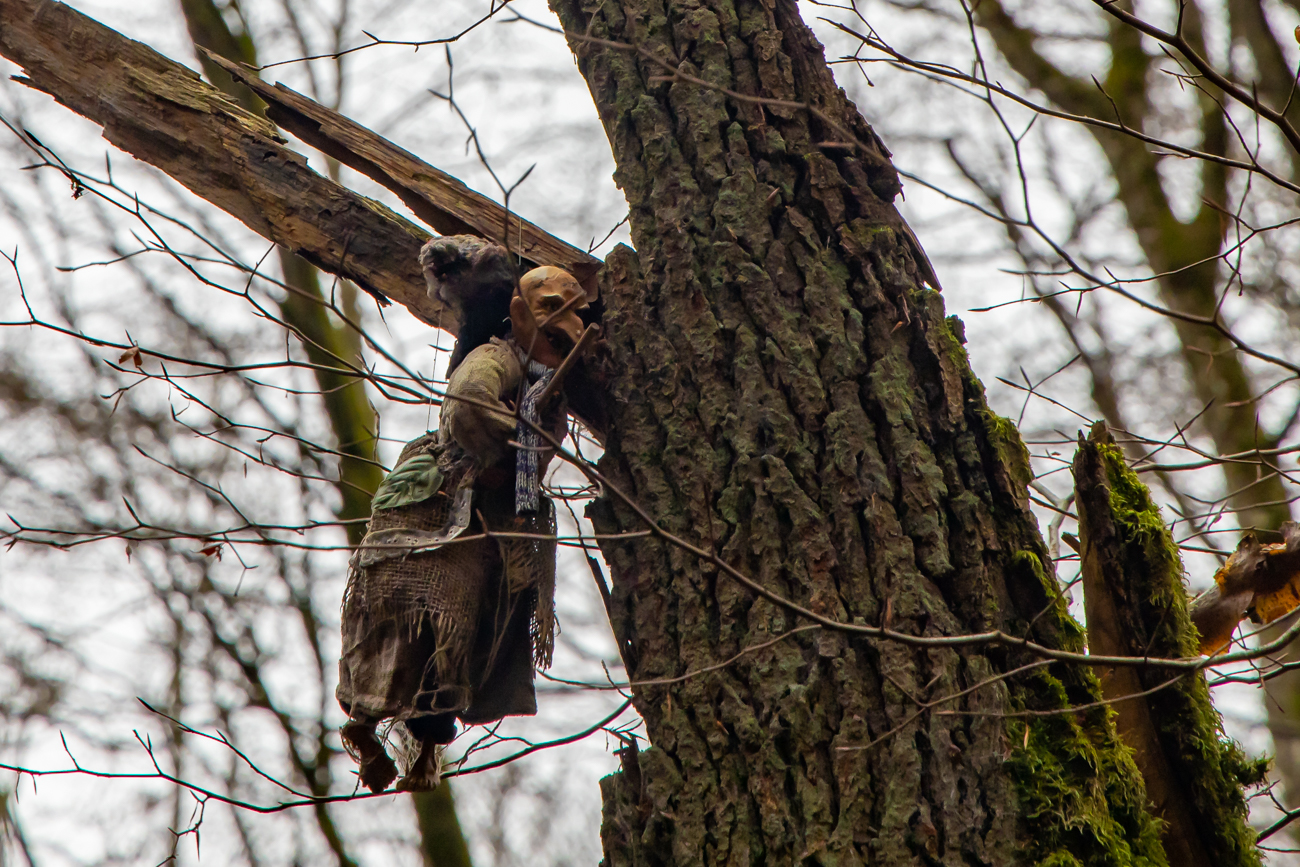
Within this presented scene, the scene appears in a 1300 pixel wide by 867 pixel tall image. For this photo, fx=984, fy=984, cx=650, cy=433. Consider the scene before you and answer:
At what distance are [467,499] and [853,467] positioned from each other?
88cm

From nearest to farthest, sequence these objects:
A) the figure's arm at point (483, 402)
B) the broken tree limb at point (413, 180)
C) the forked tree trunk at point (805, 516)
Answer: the forked tree trunk at point (805, 516) → the figure's arm at point (483, 402) → the broken tree limb at point (413, 180)

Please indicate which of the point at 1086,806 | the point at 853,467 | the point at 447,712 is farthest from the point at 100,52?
the point at 1086,806

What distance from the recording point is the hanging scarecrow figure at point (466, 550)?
222cm

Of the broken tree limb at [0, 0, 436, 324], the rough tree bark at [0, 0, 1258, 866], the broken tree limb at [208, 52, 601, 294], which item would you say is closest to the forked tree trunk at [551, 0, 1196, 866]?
the rough tree bark at [0, 0, 1258, 866]

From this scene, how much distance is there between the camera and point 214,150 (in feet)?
8.96

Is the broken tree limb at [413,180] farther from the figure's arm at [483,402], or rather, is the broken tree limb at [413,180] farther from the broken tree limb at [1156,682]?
the broken tree limb at [1156,682]

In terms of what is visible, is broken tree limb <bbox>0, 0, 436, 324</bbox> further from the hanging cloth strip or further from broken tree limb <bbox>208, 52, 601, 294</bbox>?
the hanging cloth strip

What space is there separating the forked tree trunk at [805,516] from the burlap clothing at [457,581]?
0.26 m

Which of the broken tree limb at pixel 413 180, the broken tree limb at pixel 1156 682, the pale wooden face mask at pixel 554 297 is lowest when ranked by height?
the broken tree limb at pixel 1156 682

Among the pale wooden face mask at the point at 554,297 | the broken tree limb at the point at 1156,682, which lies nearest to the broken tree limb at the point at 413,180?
the pale wooden face mask at the point at 554,297

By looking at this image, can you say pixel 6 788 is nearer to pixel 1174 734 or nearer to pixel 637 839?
pixel 637 839

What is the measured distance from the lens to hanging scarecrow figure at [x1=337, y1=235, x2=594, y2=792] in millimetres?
2221

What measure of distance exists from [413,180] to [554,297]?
0.67 meters

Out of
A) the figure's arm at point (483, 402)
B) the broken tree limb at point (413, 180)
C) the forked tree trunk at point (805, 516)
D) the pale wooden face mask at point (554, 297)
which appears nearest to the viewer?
the forked tree trunk at point (805, 516)
